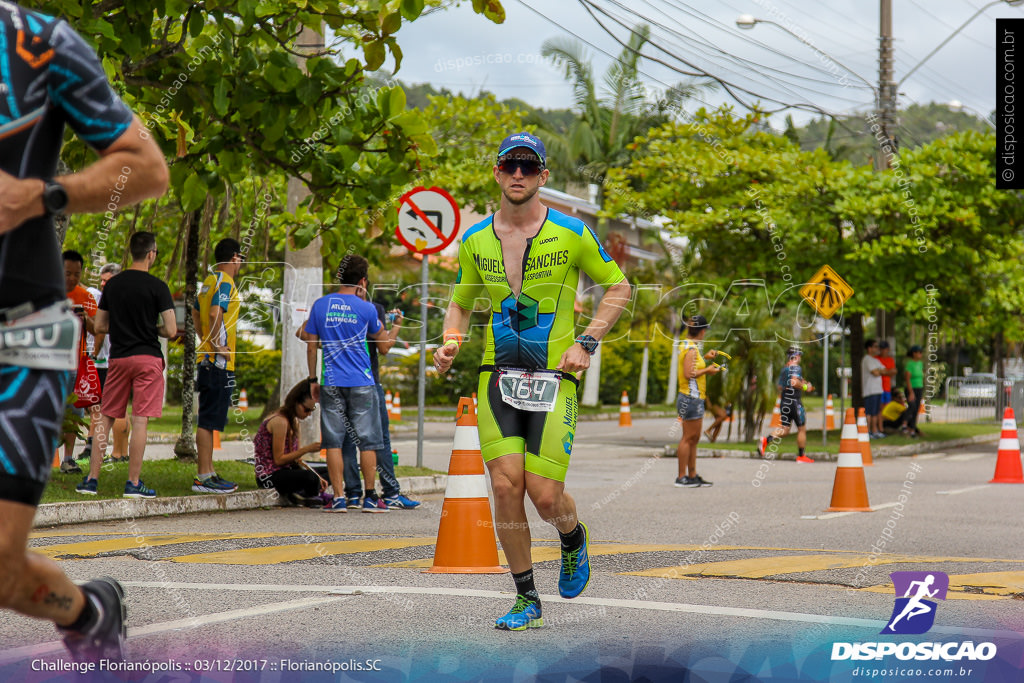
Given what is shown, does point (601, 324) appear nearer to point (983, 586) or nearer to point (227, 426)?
point (983, 586)

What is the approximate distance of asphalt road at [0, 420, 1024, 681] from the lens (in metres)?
4.46

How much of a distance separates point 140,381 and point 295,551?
3113mm

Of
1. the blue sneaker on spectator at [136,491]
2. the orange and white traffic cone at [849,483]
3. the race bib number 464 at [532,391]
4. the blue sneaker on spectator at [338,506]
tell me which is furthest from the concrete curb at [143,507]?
the orange and white traffic cone at [849,483]

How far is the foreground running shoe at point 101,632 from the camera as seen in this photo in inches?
128

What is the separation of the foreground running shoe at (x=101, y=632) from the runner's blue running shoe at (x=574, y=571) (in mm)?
2607

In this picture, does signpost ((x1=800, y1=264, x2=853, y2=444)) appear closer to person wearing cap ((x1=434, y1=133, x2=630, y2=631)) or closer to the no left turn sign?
the no left turn sign

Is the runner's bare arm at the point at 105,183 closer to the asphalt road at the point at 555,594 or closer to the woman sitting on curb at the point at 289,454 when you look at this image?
the asphalt road at the point at 555,594

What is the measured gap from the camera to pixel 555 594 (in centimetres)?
626

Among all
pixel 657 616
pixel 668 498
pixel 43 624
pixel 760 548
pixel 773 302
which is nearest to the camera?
pixel 43 624

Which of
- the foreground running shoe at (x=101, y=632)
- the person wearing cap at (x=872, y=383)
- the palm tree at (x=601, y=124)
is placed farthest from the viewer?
the palm tree at (x=601, y=124)

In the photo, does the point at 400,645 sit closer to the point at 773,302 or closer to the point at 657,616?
the point at 657,616

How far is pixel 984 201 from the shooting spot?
2175 cm

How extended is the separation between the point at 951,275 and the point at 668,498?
12.0 m

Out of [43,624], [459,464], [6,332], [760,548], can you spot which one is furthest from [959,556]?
[6,332]
